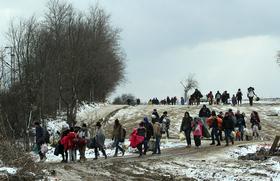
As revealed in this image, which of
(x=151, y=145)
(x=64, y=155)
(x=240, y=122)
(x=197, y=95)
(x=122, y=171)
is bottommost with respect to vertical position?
(x=122, y=171)

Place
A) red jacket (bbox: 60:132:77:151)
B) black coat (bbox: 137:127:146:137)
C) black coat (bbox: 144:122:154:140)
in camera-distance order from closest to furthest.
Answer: red jacket (bbox: 60:132:77:151) < black coat (bbox: 137:127:146:137) < black coat (bbox: 144:122:154:140)

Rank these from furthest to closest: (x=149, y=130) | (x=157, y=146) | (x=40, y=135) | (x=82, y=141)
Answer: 1. (x=149, y=130)
2. (x=157, y=146)
3. (x=82, y=141)
4. (x=40, y=135)

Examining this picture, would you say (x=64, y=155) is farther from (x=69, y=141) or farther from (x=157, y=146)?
(x=157, y=146)

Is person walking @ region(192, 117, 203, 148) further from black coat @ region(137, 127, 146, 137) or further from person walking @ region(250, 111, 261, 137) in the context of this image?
person walking @ region(250, 111, 261, 137)

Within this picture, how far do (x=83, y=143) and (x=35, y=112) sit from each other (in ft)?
81.5

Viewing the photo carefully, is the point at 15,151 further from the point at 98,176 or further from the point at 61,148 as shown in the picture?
the point at 61,148

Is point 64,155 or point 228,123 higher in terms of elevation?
point 228,123

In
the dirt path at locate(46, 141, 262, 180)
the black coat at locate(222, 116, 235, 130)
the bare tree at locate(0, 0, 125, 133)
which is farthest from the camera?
the bare tree at locate(0, 0, 125, 133)

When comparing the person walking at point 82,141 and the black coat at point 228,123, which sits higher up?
the black coat at point 228,123

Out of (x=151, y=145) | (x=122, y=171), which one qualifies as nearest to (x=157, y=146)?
(x=151, y=145)

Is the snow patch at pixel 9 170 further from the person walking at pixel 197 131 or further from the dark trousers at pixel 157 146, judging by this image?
the person walking at pixel 197 131

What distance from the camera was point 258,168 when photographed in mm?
19156

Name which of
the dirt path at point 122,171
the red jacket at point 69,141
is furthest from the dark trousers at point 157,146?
the red jacket at point 69,141

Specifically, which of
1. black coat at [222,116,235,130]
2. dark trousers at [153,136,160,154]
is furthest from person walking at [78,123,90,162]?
black coat at [222,116,235,130]
